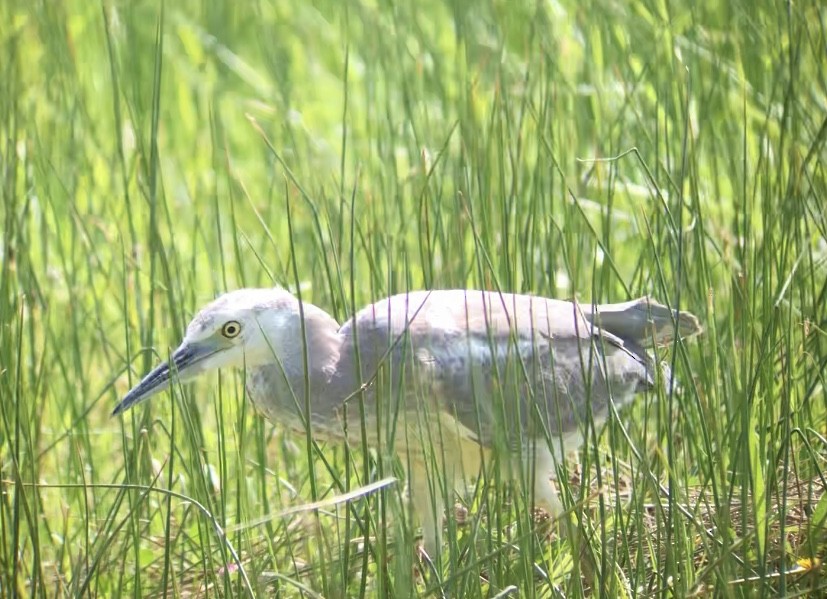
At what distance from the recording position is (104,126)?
5.65 metres

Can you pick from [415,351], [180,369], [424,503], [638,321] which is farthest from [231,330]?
[638,321]

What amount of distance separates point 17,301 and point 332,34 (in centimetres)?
352

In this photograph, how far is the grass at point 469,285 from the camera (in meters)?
2.24

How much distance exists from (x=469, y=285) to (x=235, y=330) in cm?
88

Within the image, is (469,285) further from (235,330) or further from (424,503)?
(235,330)

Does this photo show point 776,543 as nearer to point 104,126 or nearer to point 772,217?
point 772,217

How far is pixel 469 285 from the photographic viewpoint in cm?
346

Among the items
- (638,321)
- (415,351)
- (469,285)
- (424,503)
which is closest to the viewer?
(415,351)

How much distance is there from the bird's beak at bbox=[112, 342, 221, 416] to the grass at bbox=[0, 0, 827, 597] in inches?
3.5

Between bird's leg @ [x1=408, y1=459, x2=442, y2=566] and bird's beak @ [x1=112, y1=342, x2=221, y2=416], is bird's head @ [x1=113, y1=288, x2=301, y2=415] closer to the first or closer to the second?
bird's beak @ [x1=112, y1=342, x2=221, y2=416]

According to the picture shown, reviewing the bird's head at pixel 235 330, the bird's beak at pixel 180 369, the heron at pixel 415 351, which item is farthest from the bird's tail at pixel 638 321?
the bird's beak at pixel 180 369

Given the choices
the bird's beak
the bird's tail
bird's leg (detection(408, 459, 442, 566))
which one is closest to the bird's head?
the bird's beak

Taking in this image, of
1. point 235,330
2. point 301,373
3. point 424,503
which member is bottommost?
point 424,503

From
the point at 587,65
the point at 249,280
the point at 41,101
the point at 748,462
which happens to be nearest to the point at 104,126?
the point at 41,101
